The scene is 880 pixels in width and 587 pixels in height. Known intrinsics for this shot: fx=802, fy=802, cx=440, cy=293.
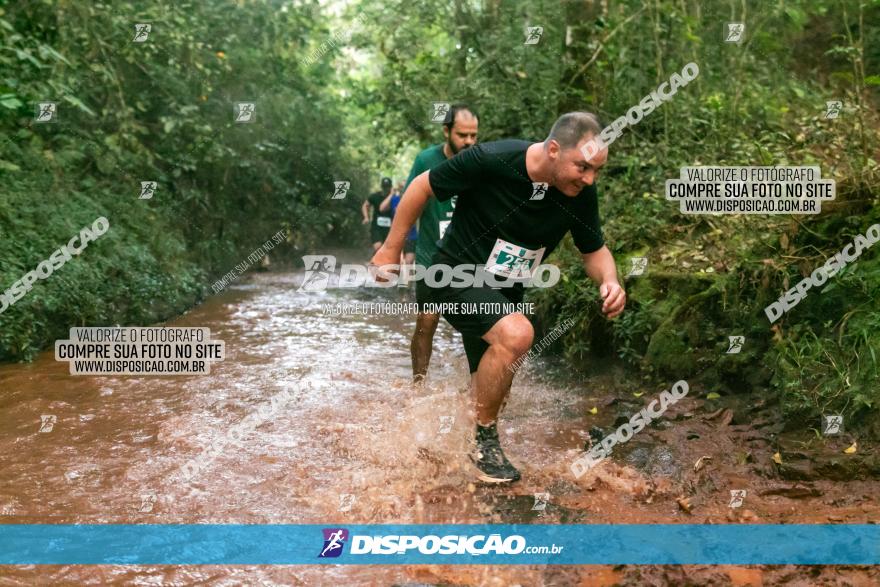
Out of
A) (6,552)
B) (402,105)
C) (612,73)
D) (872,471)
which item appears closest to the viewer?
(6,552)

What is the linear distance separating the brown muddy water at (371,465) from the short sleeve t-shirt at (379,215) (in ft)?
22.0

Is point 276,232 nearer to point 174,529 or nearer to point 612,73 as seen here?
point 612,73

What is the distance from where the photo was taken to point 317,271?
1741cm

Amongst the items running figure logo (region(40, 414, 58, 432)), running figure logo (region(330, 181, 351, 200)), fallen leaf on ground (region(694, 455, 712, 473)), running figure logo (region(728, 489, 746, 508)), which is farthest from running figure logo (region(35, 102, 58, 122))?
running figure logo (region(728, 489, 746, 508))

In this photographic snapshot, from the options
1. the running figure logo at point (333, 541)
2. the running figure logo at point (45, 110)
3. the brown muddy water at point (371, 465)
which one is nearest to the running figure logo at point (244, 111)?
the running figure logo at point (45, 110)

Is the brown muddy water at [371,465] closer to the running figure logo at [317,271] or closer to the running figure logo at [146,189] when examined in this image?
the running figure logo at [146,189]

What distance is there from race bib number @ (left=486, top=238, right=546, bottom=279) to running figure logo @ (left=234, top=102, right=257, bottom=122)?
34.7 feet

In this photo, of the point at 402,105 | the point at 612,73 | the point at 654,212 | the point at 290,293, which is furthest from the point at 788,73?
the point at 290,293

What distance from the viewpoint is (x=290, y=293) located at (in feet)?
42.9

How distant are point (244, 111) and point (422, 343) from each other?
940 centimetres

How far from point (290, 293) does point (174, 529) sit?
9552 mm

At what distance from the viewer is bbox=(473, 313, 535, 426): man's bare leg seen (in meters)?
4.16

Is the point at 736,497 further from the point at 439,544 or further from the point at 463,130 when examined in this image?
the point at 463,130

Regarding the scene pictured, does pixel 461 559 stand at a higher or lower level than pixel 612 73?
lower
